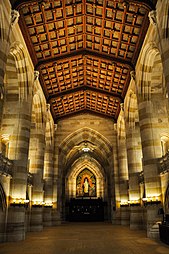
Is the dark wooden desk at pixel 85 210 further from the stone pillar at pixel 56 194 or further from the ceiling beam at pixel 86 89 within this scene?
the ceiling beam at pixel 86 89

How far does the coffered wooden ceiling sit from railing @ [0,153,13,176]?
745 centimetres

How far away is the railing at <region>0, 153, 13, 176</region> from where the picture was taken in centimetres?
1147

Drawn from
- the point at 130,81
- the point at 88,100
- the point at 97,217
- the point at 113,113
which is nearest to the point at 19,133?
the point at 130,81

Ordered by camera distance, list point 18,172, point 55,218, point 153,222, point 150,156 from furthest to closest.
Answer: point 55,218, point 150,156, point 18,172, point 153,222

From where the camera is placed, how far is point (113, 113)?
2609cm

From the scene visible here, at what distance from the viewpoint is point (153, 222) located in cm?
1278

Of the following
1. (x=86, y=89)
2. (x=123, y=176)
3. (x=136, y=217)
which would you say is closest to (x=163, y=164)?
(x=136, y=217)

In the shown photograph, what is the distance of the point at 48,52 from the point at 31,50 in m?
1.49

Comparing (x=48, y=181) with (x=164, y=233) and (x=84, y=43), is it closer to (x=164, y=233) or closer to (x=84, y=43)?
(x=84, y=43)

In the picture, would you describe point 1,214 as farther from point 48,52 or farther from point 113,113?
point 113,113

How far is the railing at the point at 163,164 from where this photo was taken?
479 inches

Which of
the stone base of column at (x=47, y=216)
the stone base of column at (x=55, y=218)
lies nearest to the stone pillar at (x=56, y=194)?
the stone base of column at (x=55, y=218)

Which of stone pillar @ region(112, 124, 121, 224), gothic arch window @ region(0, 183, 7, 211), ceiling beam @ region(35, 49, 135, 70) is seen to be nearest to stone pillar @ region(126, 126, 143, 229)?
ceiling beam @ region(35, 49, 135, 70)

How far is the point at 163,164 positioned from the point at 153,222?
322 cm
